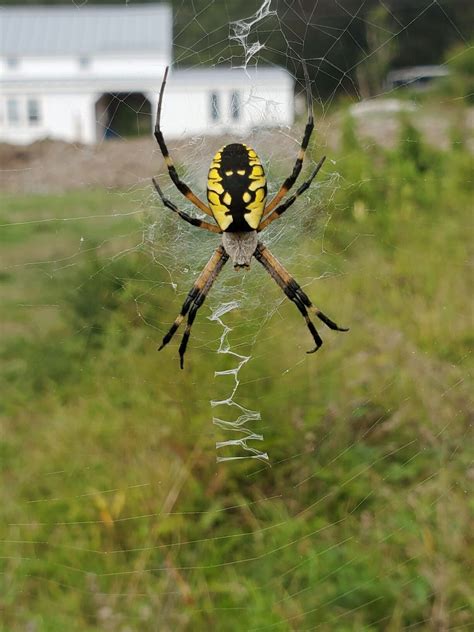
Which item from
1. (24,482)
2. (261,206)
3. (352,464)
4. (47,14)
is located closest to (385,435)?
(352,464)

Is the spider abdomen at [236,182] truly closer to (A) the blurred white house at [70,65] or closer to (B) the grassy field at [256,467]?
(B) the grassy field at [256,467]

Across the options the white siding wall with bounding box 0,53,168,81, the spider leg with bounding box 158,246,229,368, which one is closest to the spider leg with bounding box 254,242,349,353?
the spider leg with bounding box 158,246,229,368

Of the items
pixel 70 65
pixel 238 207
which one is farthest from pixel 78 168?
pixel 238 207

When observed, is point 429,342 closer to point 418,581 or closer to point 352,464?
point 352,464

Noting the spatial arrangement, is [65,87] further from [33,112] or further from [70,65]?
[70,65]

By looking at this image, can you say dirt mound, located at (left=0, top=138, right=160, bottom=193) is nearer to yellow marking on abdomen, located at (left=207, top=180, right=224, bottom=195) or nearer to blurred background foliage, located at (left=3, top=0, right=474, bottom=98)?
blurred background foliage, located at (left=3, top=0, right=474, bottom=98)

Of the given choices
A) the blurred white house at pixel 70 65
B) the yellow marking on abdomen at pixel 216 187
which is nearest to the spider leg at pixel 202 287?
the yellow marking on abdomen at pixel 216 187
